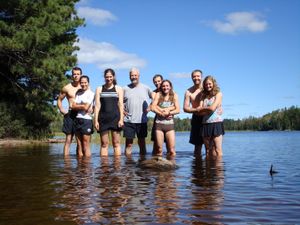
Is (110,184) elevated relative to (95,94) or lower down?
lower down

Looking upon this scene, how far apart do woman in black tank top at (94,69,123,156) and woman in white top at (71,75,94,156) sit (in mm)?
333

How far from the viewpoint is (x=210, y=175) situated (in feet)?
19.2

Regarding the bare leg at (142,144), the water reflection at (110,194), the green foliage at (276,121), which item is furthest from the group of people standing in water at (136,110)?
the green foliage at (276,121)

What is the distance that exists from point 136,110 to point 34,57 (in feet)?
39.4

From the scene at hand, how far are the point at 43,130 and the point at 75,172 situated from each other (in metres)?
17.4

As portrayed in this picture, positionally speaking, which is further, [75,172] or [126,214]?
[75,172]

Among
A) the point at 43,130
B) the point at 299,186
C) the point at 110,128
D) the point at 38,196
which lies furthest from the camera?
the point at 43,130

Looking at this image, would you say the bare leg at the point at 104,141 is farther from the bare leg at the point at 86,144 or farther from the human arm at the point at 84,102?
the human arm at the point at 84,102

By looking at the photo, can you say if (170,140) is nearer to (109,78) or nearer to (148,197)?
(109,78)

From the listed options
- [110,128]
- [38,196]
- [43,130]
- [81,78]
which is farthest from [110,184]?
[43,130]

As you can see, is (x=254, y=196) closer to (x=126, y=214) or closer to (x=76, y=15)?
(x=126, y=214)

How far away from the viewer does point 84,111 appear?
9.00 meters

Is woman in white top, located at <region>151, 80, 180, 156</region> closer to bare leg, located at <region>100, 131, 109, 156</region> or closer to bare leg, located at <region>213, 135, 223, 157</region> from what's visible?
bare leg, located at <region>213, 135, 223, 157</region>

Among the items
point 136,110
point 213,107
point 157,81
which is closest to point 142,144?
point 136,110
